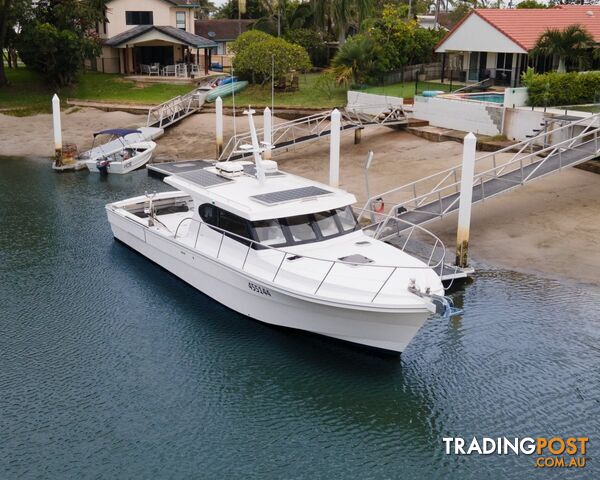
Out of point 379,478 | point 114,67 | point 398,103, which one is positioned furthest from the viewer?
point 114,67

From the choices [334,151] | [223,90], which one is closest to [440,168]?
[334,151]

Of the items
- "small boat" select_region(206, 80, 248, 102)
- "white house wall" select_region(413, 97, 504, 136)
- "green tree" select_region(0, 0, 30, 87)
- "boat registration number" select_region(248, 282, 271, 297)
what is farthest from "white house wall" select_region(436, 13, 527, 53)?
"green tree" select_region(0, 0, 30, 87)

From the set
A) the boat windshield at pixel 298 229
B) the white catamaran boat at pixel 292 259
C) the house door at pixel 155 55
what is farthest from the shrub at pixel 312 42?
the boat windshield at pixel 298 229

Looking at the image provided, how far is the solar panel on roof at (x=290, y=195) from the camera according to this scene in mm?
17438

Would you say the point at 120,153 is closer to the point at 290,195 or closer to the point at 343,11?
the point at 290,195

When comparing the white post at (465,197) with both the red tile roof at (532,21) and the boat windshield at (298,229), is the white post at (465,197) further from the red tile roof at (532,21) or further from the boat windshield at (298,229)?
the red tile roof at (532,21)

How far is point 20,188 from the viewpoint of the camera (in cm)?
3097

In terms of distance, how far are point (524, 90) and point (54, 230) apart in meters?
20.8

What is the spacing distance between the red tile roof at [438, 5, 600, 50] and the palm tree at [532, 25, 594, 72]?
102 cm

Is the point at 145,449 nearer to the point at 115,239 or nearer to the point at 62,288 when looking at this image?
the point at 62,288

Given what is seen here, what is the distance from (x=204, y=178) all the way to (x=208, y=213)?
1.54m

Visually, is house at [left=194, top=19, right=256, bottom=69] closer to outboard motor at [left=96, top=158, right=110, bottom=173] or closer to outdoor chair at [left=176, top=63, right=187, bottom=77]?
outdoor chair at [left=176, top=63, right=187, bottom=77]

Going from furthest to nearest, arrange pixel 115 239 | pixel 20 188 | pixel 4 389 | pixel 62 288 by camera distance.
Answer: pixel 20 188
pixel 115 239
pixel 62 288
pixel 4 389

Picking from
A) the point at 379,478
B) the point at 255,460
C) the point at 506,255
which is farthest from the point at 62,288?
the point at 506,255
